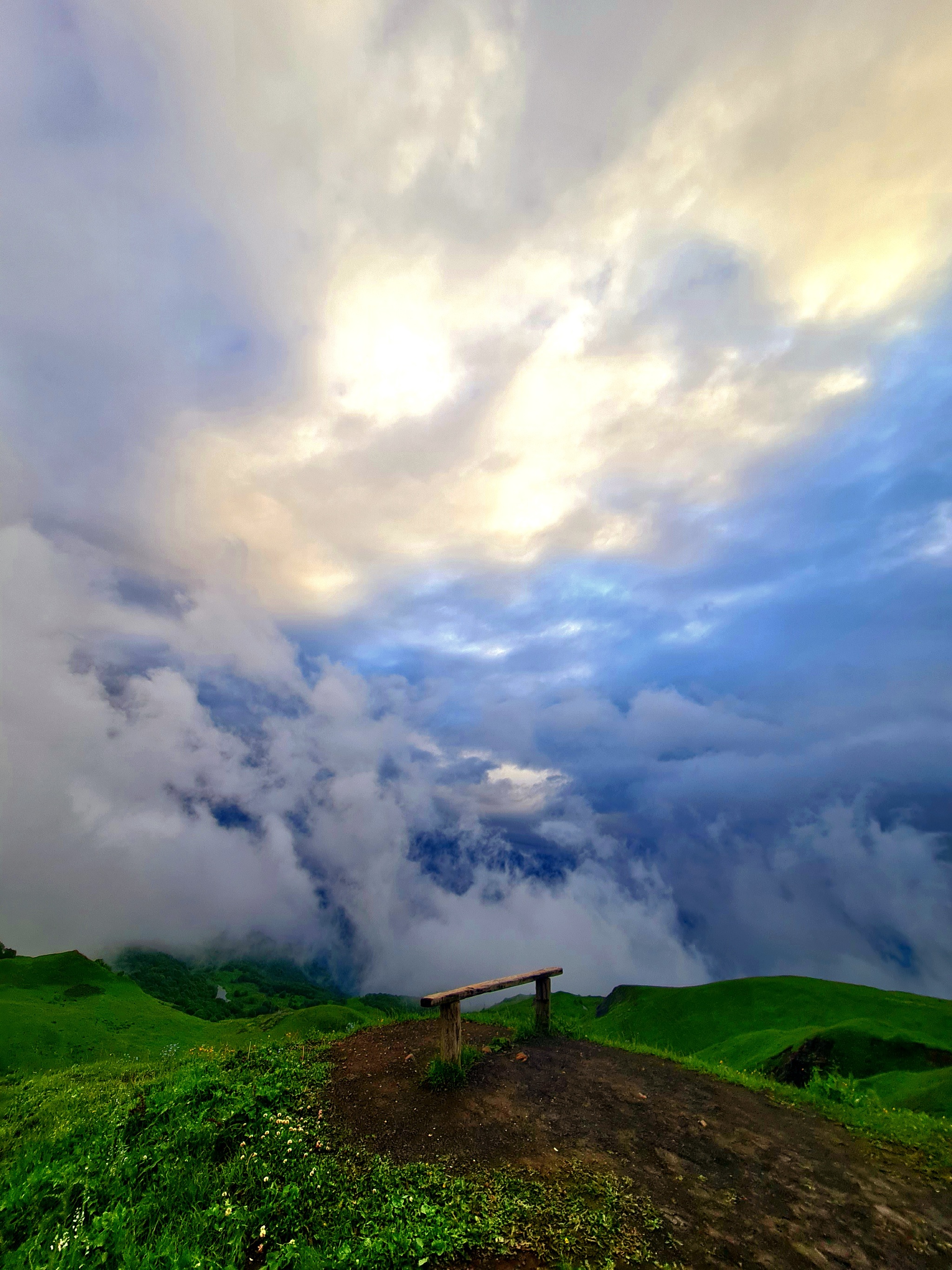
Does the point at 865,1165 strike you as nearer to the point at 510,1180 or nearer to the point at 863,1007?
the point at 510,1180

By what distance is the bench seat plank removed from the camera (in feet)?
33.7

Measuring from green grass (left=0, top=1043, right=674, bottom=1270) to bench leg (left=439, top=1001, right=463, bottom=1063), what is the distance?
2.62m

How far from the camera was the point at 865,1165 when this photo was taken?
7.86 m

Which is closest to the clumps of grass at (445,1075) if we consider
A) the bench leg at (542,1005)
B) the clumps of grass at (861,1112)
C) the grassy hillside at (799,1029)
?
the bench leg at (542,1005)

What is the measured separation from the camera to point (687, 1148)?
813cm

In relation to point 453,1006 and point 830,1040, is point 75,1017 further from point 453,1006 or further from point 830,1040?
point 830,1040

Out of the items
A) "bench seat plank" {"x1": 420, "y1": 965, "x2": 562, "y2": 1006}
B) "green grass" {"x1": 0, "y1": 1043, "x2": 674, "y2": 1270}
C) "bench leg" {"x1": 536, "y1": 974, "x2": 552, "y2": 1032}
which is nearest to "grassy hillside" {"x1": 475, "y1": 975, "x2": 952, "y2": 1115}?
"bench leg" {"x1": 536, "y1": 974, "x2": 552, "y2": 1032}

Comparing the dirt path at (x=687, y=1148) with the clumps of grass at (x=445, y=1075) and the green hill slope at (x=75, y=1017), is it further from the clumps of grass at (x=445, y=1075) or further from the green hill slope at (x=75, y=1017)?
the green hill slope at (x=75, y=1017)

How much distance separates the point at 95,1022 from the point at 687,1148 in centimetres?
3583

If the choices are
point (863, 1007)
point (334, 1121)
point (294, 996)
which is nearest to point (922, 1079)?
point (334, 1121)

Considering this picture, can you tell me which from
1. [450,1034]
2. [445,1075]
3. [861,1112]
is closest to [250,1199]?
[445,1075]

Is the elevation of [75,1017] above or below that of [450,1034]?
below

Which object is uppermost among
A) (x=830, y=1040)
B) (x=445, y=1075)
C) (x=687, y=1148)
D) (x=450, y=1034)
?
(x=450, y=1034)

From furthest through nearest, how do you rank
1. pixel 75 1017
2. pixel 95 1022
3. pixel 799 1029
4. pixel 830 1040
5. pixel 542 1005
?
1. pixel 95 1022
2. pixel 75 1017
3. pixel 799 1029
4. pixel 830 1040
5. pixel 542 1005
